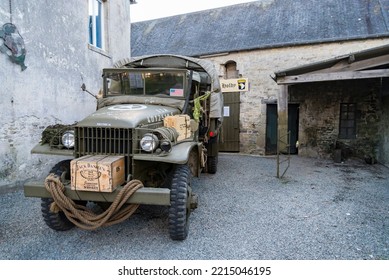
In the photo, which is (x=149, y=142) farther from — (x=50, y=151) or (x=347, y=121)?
(x=347, y=121)

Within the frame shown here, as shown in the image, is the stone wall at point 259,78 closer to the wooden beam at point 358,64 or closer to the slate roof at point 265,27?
the slate roof at point 265,27

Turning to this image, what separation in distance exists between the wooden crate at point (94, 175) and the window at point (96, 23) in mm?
5663

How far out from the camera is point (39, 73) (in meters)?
5.36

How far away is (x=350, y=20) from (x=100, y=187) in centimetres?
1106

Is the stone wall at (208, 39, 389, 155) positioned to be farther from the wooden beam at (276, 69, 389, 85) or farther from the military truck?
the military truck

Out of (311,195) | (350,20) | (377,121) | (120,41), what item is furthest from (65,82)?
(350,20)

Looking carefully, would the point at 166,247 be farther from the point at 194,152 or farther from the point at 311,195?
the point at 311,195

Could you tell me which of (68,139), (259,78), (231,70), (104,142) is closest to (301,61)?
(259,78)

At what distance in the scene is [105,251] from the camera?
2.94 metres

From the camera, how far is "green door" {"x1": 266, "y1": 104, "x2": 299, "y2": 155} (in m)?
9.91

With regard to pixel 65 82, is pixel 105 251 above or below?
below

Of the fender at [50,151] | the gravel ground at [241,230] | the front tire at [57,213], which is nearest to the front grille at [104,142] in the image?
the fender at [50,151]

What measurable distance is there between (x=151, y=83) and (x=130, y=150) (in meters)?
1.59

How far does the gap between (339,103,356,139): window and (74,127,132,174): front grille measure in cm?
847
